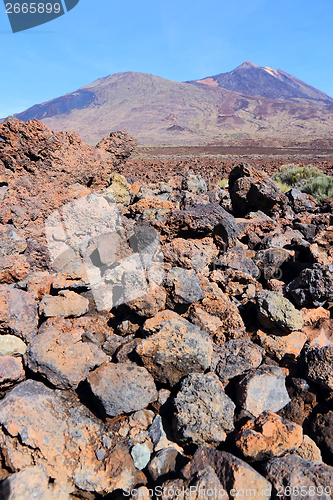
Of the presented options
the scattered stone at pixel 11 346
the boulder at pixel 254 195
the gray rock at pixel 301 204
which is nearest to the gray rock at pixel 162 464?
the scattered stone at pixel 11 346

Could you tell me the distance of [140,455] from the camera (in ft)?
6.39

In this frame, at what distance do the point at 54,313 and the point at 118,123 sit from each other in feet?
316

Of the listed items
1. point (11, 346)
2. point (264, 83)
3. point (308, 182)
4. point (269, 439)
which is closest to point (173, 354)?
point (269, 439)

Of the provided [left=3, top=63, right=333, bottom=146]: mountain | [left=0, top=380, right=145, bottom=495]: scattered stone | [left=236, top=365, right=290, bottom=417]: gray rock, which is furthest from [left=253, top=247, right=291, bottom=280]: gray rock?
[left=3, top=63, right=333, bottom=146]: mountain

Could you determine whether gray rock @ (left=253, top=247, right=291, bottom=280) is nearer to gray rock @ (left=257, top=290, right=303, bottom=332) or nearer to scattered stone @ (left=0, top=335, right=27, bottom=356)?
gray rock @ (left=257, top=290, right=303, bottom=332)

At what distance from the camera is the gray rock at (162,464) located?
1.84 meters

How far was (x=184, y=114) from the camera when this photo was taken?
92.5m

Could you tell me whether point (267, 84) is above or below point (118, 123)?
above

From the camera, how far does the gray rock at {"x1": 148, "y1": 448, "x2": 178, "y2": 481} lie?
Answer: 1.84 m

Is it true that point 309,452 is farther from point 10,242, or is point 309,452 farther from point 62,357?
point 10,242

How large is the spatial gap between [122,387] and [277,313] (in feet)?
4.68

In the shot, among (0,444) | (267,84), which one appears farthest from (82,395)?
(267,84)

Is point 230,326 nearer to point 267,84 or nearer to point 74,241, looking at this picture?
point 74,241

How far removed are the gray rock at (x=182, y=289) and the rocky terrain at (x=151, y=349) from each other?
1 centimetres
